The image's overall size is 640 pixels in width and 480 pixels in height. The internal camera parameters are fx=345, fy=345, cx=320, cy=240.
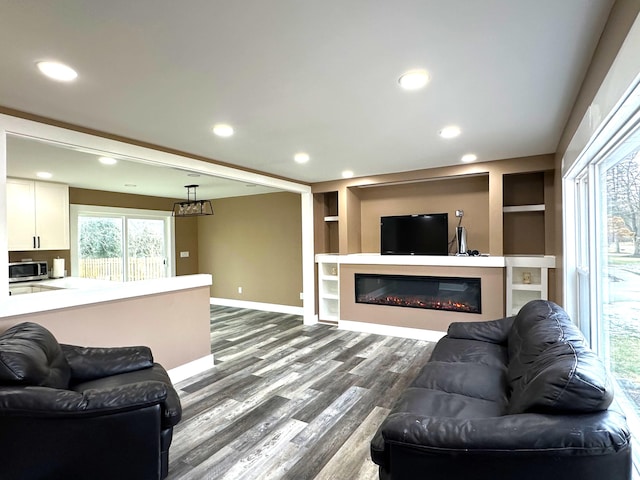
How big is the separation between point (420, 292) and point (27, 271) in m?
5.50

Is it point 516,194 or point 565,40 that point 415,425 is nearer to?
point 565,40

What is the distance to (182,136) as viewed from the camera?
3.12m

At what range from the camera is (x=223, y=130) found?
116 inches

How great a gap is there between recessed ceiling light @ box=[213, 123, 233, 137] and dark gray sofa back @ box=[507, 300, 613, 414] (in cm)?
267

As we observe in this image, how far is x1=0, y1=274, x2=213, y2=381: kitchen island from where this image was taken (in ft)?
8.36

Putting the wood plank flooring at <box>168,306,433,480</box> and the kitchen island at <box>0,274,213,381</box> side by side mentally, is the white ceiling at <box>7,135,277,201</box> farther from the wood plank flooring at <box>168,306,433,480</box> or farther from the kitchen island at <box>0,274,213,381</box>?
the wood plank flooring at <box>168,306,433,480</box>

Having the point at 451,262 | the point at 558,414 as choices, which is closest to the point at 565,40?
Answer: the point at 558,414

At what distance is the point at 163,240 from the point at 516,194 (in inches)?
258

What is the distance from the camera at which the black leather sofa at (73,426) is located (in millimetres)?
1569

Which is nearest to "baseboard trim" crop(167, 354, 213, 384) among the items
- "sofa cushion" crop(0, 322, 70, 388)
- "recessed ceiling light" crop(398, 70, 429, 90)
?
"sofa cushion" crop(0, 322, 70, 388)

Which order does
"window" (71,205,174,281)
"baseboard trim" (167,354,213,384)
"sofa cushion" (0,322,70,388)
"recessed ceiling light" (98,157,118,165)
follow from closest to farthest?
"sofa cushion" (0,322,70,388) → "baseboard trim" (167,354,213,384) → "recessed ceiling light" (98,157,118,165) → "window" (71,205,174,281)

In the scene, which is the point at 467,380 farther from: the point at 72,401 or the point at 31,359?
the point at 31,359

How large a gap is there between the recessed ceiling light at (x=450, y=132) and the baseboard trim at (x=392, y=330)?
267 centimetres

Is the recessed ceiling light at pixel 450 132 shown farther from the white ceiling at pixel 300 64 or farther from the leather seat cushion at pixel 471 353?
the leather seat cushion at pixel 471 353
